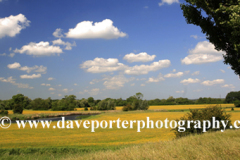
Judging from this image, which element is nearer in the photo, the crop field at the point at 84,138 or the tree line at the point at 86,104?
the crop field at the point at 84,138

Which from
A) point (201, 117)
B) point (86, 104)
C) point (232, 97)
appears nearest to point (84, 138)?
point (201, 117)

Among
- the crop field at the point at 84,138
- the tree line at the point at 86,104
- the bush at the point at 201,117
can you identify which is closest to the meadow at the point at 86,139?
the crop field at the point at 84,138

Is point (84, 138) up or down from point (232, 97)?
down

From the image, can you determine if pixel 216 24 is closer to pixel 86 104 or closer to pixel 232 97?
pixel 232 97

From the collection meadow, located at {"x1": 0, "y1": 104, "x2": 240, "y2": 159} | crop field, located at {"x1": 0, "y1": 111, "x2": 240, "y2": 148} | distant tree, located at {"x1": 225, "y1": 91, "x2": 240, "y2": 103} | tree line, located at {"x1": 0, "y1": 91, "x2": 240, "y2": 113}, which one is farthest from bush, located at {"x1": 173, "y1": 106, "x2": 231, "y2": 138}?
distant tree, located at {"x1": 225, "y1": 91, "x2": 240, "y2": 103}

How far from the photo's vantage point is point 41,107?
99.2 m

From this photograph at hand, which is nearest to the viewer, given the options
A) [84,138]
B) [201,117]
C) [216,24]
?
[216,24]

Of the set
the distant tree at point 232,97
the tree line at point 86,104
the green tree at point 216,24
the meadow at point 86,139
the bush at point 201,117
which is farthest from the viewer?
the distant tree at point 232,97

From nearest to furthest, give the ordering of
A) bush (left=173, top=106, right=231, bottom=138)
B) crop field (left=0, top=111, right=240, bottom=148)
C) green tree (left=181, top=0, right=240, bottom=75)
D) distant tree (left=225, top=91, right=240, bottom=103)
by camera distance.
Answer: green tree (left=181, top=0, right=240, bottom=75), bush (left=173, top=106, right=231, bottom=138), crop field (left=0, top=111, right=240, bottom=148), distant tree (left=225, top=91, right=240, bottom=103)

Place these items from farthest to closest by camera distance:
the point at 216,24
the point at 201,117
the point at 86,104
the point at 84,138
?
the point at 86,104 < the point at 84,138 < the point at 201,117 < the point at 216,24

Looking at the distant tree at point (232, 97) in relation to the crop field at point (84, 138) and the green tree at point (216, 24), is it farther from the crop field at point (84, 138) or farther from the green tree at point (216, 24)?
the green tree at point (216, 24)

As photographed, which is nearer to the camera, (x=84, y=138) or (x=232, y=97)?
(x=84, y=138)

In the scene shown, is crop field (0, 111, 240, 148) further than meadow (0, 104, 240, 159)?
Yes

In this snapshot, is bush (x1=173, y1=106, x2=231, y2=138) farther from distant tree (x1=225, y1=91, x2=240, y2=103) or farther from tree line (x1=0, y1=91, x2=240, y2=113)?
distant tree (x1=225, y1=91, x2=240, y2=103)
